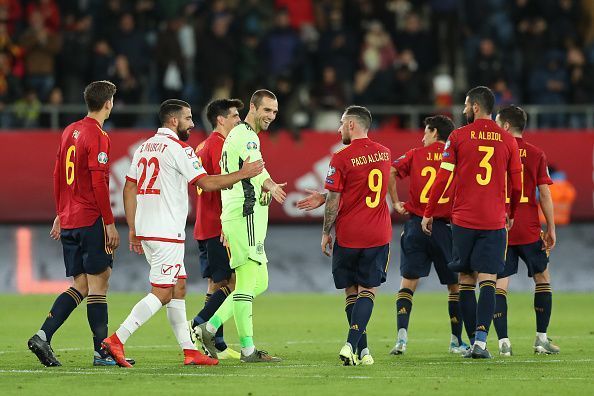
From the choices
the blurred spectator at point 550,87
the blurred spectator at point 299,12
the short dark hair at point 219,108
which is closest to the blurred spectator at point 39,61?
the blurred spectator at point 299,12

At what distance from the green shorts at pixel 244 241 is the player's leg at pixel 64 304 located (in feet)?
4.40

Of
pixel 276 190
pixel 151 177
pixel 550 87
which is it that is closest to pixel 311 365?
pixel 276 190

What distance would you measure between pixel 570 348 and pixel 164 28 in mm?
12825

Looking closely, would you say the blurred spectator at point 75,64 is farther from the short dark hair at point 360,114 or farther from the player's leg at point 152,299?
the player's leg at point 152,299

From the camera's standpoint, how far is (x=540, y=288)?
42.7ft

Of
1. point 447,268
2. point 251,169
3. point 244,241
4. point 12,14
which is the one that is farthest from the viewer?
point 12,14

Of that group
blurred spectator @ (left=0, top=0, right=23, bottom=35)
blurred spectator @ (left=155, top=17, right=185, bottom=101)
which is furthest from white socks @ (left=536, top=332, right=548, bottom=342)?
blurred spectator @ (left=0, top=0, right=23, bottom=35)

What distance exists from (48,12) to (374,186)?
13.8m

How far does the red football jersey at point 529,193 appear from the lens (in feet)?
41.7

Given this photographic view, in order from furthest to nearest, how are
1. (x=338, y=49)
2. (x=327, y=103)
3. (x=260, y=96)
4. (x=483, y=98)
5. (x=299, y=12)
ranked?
(x=299, y=12), (x=338, y=49), (x=327, y=103), (x=483, y=98), (x=260, y=96)

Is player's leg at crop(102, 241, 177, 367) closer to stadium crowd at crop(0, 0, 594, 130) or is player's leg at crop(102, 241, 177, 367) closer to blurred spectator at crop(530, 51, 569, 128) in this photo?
stadium crowd at crop(0, 0, 594, 130)

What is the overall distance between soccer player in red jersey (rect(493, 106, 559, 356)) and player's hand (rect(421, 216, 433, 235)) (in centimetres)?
78

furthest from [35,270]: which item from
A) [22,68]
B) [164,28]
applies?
[164,28]

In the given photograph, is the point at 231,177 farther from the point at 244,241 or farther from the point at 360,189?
the point at 360,189
